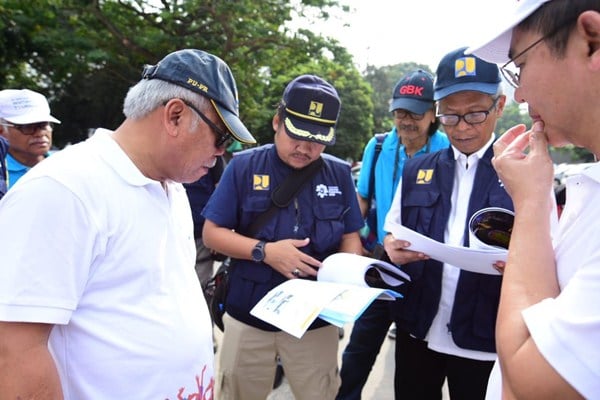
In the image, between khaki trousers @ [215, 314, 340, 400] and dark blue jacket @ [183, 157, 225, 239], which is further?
dark blue jacket @ [183, 157, 225, 239]

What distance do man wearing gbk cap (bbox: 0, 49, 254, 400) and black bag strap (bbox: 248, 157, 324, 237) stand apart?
0.60m

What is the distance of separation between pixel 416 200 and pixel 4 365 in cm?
166

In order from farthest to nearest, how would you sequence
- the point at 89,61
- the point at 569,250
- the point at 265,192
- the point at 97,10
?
the point at 89,61 < the point at 97,10 < the point at 265,192 < the point at 569,250

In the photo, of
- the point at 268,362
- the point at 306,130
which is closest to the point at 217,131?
the point at 306,130

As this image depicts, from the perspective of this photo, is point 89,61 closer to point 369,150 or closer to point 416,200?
point 369,150

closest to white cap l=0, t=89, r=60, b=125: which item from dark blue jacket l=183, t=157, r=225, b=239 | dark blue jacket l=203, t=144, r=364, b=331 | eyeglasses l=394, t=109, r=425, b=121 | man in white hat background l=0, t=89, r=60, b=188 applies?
man in white hat background l=0, t=89, r=60, b=188

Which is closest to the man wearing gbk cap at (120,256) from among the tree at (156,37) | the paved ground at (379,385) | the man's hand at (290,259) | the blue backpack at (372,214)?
the man's hand at (290,259)

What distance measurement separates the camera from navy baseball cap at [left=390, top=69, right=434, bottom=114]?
2914 mm

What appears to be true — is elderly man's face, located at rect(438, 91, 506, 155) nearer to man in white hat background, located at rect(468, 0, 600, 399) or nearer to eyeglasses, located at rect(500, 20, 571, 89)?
eyeglasses, located at rect(500, 20, 571, 89)

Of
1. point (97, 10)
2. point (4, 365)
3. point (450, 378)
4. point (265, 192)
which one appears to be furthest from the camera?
point (97, 10)

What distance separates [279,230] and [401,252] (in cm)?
60

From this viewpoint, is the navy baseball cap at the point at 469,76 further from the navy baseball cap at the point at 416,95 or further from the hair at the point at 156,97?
the hair at the point at 156,97

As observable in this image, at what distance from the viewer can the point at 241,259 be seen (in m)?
2.22

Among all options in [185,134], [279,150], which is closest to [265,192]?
[279,150]
